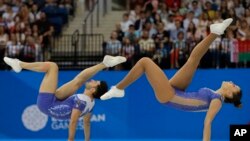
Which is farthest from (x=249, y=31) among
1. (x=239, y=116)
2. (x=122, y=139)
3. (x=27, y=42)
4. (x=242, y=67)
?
(x=27, y=42)

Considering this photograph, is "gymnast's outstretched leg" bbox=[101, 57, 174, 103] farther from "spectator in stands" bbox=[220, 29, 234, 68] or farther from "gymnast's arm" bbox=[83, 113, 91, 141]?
"spectator in stands" bbox=[220, 29, 234, 68]

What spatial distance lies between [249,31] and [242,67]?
3.42ft

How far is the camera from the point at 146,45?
1571 centimetres

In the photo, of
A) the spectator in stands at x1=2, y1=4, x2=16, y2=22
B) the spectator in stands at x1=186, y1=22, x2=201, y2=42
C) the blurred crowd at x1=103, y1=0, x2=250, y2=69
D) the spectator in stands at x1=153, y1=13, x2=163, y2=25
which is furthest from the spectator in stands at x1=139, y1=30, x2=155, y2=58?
the spectator in stands at x1=2, y1=4, x2=16, y2=22

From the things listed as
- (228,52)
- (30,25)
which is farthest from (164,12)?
(30,25)

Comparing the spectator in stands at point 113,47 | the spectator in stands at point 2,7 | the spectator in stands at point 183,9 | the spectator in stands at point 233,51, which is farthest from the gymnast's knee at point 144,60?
the spectator in stands at point 2,7

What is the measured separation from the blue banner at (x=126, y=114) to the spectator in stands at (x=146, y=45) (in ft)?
2.77

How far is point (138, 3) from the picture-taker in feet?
63.7

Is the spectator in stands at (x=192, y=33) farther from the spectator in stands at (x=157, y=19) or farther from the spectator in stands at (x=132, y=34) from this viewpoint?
the spectator in stands at (x=132, y=34)

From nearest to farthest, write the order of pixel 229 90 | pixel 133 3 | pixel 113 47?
1. pixel 229 90
2. pixel 113 47
3. pixel 133 3

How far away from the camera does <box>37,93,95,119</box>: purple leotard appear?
34.1ft

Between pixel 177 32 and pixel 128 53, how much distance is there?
5.11 feet

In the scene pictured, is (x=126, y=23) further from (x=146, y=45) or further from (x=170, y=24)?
(x=146, y=45)

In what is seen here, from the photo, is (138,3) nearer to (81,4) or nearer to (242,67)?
(81,4)
